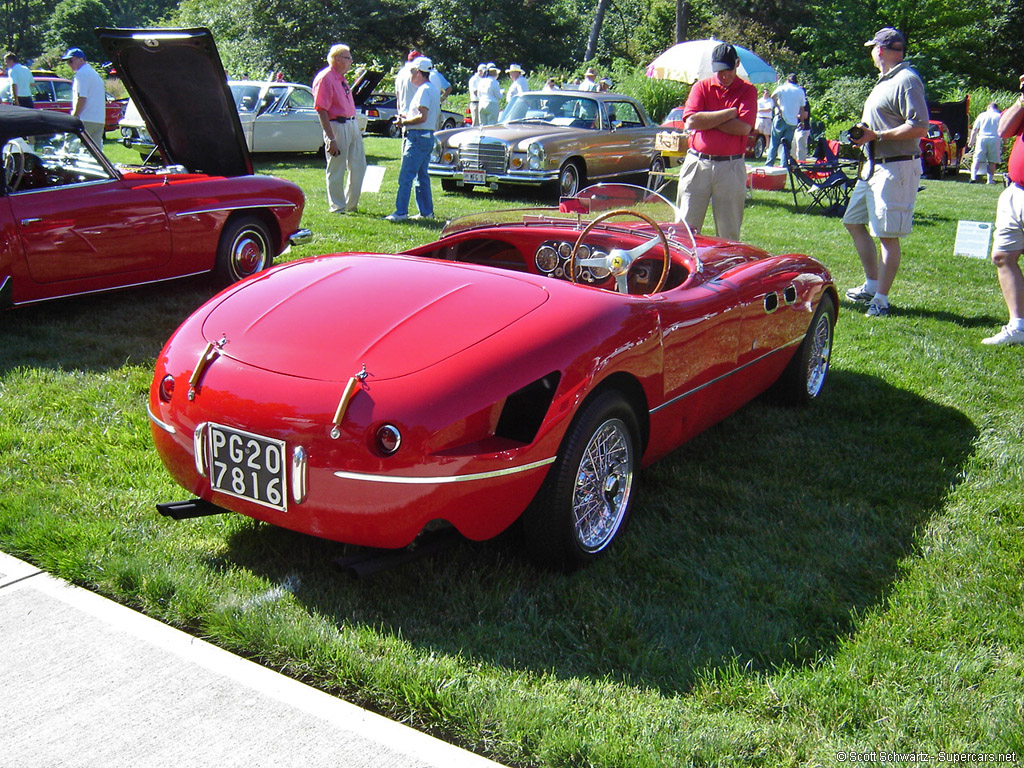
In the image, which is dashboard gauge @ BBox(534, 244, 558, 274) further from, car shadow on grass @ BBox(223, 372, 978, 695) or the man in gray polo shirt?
the man in gray polo shirt

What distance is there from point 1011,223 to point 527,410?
4909mm

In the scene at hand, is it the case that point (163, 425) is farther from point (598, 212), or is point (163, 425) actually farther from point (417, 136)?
point (417, 136)

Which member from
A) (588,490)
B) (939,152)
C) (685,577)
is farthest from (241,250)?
(939,152)

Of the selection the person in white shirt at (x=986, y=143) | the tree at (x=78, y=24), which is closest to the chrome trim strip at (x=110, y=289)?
the person in white shirt at (x=986, y=143)

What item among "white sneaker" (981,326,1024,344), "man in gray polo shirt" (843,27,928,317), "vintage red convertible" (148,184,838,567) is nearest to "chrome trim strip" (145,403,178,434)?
"vintage red convertible" (148,184,838,567)

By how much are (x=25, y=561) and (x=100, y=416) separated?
1.41m

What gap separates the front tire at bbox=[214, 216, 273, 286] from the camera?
7.11 meters

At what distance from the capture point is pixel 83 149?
20.7 ft

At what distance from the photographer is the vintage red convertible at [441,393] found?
9.25ft

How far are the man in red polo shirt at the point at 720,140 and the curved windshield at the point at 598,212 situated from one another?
2.82 metres

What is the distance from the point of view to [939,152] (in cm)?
2105

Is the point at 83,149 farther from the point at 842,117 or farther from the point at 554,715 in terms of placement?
the point at 842,117

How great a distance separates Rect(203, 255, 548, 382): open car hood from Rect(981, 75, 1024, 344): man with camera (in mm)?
4509

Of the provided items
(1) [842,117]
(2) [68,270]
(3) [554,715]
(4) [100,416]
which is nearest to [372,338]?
(3) [554,715]
